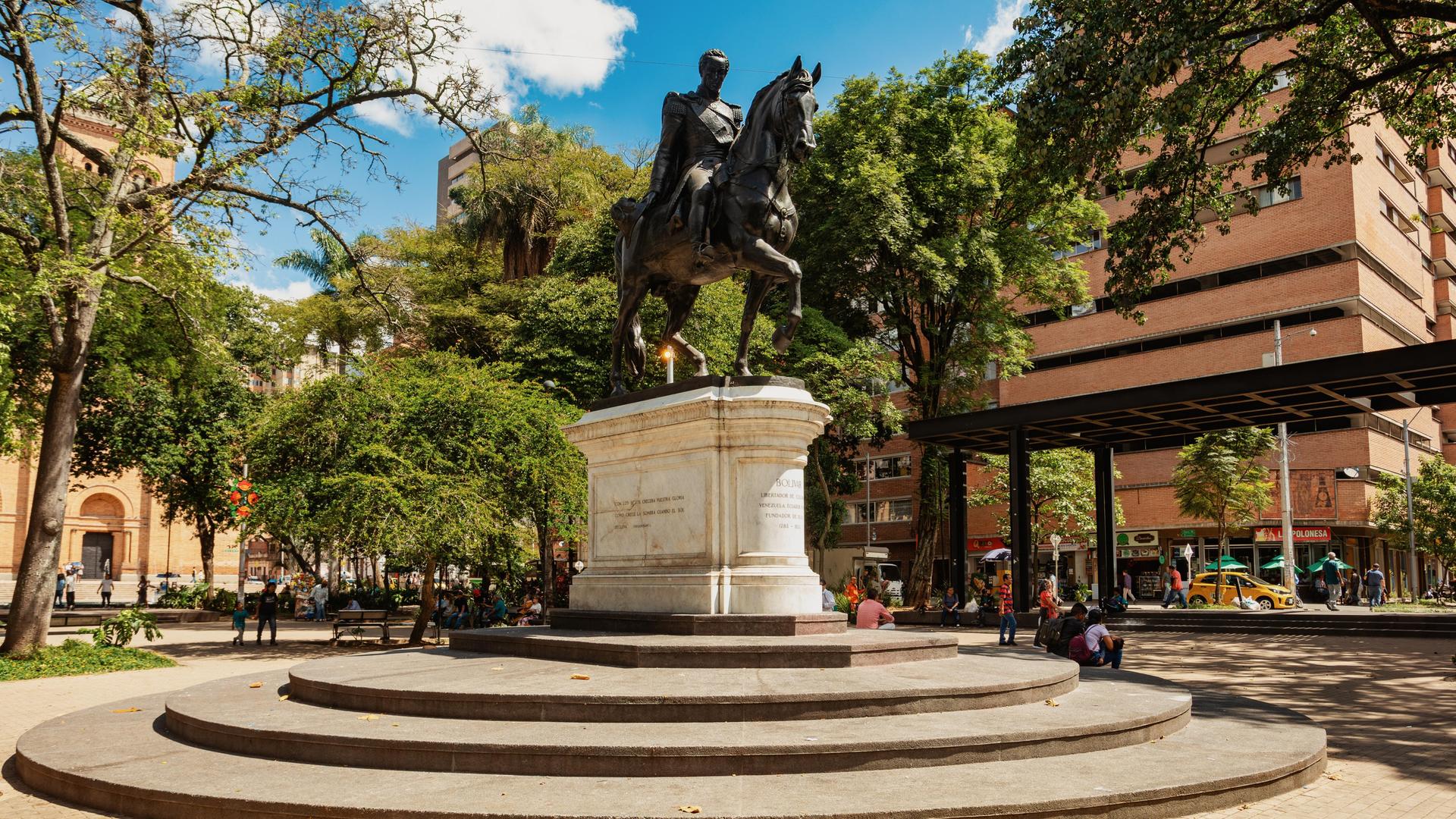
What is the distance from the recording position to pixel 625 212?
1196 cm

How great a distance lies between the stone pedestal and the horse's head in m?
2.42

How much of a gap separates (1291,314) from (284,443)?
131 feet

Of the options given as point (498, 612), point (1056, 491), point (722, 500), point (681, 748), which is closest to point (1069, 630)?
point (722, 500)

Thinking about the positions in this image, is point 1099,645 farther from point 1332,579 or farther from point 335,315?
point 335,315

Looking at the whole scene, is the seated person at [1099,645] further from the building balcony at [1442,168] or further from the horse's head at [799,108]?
the building balcony at [1442,168]

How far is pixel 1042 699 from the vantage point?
8.29 meters

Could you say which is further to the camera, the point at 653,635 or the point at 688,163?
the point at 688,163

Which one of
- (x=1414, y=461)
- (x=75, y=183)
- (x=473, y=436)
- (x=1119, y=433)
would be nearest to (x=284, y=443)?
(x=473, y=436)

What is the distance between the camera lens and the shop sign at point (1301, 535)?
4150 cm

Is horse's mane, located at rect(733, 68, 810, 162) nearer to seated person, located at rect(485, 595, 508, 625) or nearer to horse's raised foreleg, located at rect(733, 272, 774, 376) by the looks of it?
horse's raised foreleg, located at rect(733, 272, 774, 376)

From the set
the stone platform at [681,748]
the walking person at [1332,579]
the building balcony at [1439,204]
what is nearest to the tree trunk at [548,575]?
the stone platform at [681,748]

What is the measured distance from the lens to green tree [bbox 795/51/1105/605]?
103 feet

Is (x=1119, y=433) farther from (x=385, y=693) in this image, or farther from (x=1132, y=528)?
(x=385, y=693)

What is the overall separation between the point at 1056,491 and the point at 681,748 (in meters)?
35.5
